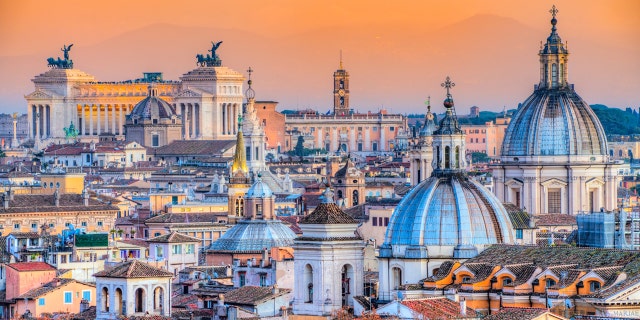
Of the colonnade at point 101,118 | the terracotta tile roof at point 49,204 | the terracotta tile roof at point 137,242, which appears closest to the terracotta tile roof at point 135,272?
the terracotta tile roof at point 137,242

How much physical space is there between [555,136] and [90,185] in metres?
37.0

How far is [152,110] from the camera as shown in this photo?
446 feet

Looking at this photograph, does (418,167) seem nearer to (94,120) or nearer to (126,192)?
(126,192)

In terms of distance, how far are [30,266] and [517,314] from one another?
17.5 metres

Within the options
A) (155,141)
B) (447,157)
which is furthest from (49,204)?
(155,141)

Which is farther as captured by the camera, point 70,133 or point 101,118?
point 101,118

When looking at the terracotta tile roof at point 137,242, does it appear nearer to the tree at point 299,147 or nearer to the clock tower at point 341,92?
the tree at point 299,147

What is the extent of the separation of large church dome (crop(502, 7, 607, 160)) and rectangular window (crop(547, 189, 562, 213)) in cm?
100

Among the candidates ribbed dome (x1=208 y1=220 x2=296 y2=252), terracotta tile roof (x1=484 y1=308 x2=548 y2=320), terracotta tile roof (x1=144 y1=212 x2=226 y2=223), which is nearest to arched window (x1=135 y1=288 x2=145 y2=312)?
terracotta tile roof (x1=484 y1=308 x2=548 y2=320)

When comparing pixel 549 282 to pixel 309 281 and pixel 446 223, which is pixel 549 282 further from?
pixel 309 281

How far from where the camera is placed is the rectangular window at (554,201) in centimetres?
6488

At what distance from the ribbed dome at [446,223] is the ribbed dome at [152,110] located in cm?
8999

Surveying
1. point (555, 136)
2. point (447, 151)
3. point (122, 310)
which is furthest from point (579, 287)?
point (555, 136)

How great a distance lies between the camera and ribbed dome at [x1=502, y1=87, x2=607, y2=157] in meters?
64.2
